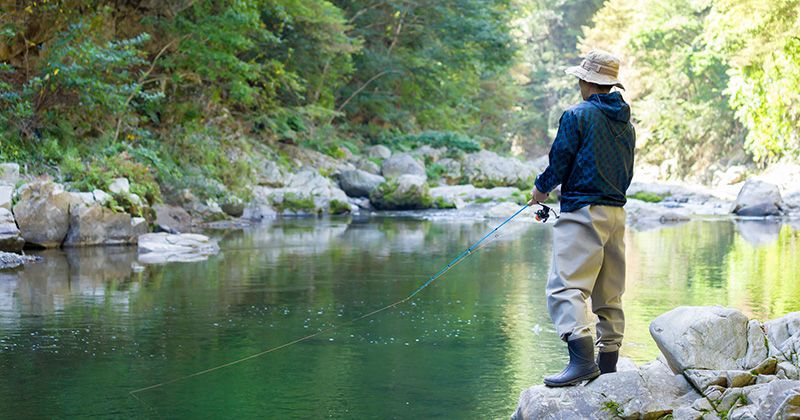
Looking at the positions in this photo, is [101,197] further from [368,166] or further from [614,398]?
[368,166]

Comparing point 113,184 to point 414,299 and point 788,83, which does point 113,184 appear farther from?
point 788,83

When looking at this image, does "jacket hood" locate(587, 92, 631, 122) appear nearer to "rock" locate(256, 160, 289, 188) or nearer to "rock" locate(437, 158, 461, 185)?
"rock" locate(256, 160, 289, 188)

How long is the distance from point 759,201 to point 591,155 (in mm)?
21676

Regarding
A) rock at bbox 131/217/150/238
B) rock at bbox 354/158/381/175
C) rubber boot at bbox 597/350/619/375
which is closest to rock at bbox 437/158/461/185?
rock at bbox 354/158/381/175

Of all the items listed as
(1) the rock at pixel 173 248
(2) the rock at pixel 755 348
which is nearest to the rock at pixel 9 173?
(1) the rock at pixel 173 248

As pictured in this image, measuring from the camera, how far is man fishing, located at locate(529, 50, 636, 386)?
185 inches

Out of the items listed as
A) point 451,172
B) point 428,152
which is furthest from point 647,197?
point 428,152

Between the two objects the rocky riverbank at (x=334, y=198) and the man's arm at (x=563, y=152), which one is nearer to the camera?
the man's arm at (x=563, y=152)

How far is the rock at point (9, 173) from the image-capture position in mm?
14164

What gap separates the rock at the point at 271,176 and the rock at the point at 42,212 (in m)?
11.0

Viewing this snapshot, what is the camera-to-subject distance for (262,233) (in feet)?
58.7

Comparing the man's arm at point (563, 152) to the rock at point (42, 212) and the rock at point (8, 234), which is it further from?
the rock at point (42, 212)

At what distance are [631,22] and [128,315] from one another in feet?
137

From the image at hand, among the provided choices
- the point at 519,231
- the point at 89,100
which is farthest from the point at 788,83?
the point at 89,100
